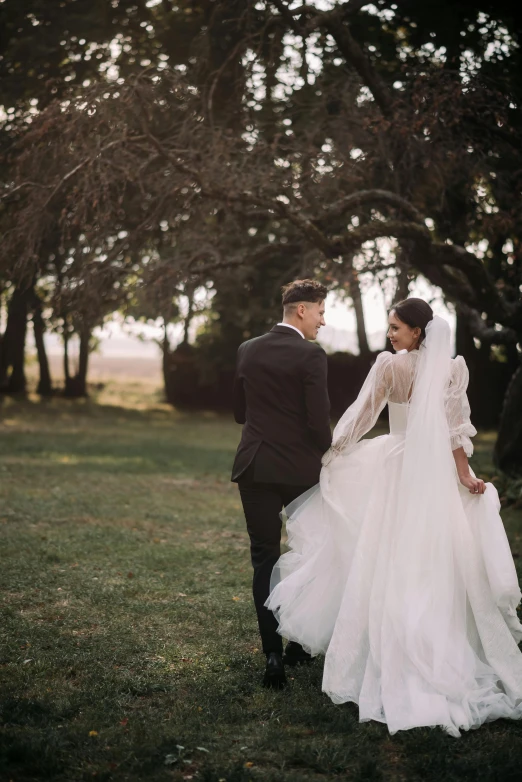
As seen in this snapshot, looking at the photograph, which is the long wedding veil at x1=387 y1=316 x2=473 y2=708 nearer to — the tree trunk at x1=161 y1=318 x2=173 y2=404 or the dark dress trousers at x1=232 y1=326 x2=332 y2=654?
the dark dress trousers at x1=232 y1=326 x2=332 y2=654

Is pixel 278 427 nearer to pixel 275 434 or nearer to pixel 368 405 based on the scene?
pixel 275 434

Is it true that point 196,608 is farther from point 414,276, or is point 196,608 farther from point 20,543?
point 414,276

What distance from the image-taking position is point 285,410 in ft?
15.9

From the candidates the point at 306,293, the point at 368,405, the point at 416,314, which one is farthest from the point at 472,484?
the point at 306,293

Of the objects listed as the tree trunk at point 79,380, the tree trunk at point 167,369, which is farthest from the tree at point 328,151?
the tree trunk at point 79,380

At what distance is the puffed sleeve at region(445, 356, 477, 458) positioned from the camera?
15.6ft

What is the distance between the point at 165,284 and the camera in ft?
39.8

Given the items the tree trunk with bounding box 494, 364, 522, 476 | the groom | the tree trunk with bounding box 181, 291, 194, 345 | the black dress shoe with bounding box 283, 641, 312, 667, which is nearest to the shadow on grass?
the black dress shoe with bounding box 283, 641, 312, 667

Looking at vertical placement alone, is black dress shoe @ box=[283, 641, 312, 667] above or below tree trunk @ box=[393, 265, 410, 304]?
below

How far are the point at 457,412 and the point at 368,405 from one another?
1.72 ft

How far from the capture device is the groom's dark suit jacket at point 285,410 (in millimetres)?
4758

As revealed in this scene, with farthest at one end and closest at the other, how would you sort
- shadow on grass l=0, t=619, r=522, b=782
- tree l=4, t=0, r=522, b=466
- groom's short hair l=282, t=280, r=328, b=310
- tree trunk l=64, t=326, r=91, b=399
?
tree trunk l=64, t=326, r=91, b=399 < tree l=4, t=0, r=522, b=466 < groom's short hair l=282, t=280, r=328, b=310 < shadow on grass l=0, t=619, r=522, b=782

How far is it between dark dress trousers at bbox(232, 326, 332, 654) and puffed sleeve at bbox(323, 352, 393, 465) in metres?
0.10

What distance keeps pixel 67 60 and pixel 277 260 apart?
434 inches
